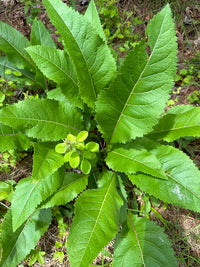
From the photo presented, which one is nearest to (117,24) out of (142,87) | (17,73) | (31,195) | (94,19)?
(94,19)

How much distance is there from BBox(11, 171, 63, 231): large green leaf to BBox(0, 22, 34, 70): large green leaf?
3.84 feet

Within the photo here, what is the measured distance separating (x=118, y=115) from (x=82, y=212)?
2.37 ft

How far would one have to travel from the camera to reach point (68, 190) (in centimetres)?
161

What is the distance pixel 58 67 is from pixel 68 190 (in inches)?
36.3

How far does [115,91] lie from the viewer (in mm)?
1412

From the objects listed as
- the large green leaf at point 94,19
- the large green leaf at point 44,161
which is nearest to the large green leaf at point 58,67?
Answer: the large green leaf at point 94,19

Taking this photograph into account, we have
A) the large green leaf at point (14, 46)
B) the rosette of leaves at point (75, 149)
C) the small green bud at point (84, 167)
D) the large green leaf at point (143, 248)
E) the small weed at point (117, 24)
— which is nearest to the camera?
the rosette of leaves at point (75, 149)

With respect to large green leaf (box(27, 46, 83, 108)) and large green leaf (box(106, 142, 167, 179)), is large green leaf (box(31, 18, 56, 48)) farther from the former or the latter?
large green leaf (box(106, 142, 167, 179))

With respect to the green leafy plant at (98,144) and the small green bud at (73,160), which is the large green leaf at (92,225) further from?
the small green bud at (73,160)

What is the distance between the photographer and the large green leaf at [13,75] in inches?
85.9

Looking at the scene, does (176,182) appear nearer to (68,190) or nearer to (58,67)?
(68,190)

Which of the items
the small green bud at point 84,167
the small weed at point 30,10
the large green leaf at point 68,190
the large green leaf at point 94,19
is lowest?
the large green leaf at point 68,190

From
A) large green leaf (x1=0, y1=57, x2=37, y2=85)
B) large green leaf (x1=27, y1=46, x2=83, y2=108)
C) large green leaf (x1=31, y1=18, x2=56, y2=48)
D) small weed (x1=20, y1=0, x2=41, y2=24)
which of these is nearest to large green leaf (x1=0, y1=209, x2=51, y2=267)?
large green leaf (x1=27, y1=46, x2=83, y2=108)

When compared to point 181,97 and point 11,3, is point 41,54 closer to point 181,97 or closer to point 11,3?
point 181,97
